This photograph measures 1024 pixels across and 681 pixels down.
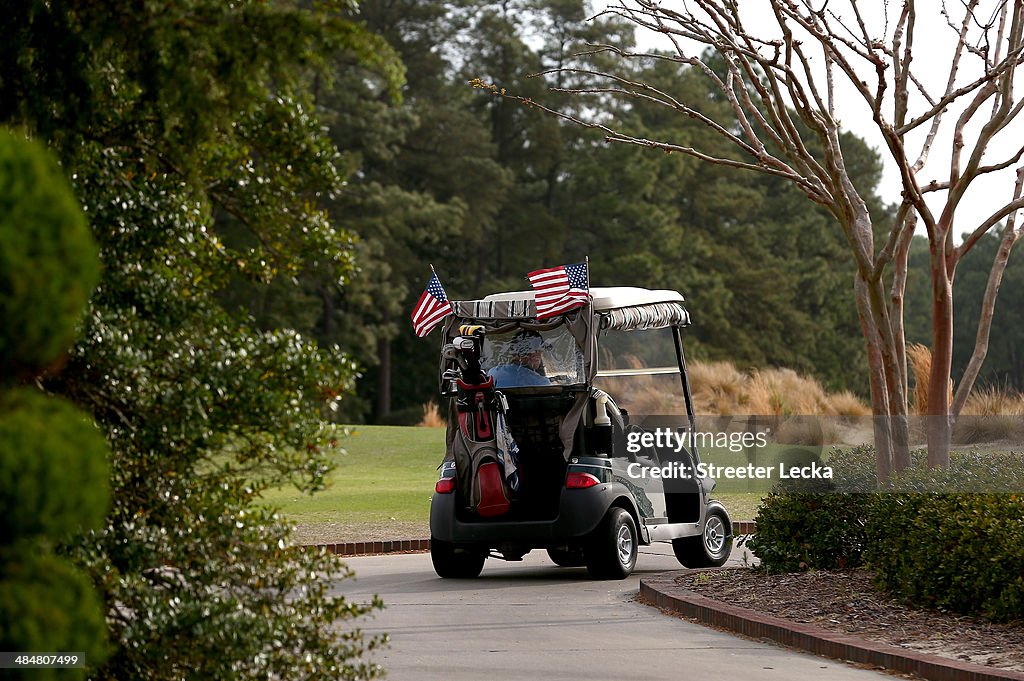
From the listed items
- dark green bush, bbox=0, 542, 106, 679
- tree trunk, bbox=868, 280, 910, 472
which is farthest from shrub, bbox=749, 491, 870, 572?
dark green bush, bbox=0, 542, 106, 679

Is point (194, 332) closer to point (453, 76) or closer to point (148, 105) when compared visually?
point (148, 105)

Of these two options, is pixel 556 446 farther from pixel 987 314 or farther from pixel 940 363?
pixel 987 314

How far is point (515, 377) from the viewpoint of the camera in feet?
43.2

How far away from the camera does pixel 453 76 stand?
187 feet

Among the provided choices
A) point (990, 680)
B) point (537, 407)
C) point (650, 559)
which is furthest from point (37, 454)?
point (650, 559)

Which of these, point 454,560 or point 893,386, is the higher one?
point 893,386

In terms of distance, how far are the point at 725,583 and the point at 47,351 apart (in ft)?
30.4

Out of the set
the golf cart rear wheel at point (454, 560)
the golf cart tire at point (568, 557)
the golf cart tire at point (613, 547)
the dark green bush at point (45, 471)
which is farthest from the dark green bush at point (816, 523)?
the dark green bush at point (45, 471)

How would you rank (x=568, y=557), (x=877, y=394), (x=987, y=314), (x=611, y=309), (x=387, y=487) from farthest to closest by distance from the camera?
(x=387, y=487), (x=568, y=557), (x=611, y=309), (x=987, y=314), (x=877, y=394)

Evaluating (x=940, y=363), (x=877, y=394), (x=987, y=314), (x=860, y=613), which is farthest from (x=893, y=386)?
(x=860, y=613)

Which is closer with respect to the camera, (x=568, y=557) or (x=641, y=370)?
(x=568, y=557)

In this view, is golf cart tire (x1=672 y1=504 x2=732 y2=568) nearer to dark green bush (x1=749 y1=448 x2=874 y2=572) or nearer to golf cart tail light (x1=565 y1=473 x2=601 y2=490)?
golf cart tail light (x1=565 y1=473 x2=601 y2=490)

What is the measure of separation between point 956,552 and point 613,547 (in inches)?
184

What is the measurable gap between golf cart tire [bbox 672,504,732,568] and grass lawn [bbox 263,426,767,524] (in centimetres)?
144
